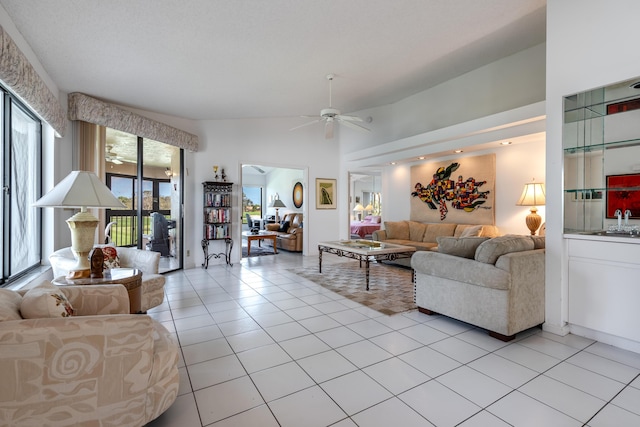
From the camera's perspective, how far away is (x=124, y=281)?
2.32 metres

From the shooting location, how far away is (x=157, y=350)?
1.61m

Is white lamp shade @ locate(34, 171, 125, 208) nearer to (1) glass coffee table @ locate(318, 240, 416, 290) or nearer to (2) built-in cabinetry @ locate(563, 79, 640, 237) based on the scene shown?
(1) glass coffee table @ locate(318, 240, 416, 290)

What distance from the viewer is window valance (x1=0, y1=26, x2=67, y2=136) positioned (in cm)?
218

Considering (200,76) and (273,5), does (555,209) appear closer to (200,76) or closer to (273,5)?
(273,5)

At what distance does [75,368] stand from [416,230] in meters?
5.94

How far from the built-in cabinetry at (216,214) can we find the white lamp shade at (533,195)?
5135 millimetres

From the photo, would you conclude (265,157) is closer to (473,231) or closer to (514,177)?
(473,231)

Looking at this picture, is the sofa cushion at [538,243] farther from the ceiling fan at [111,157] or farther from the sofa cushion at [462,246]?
the ceiling fan at [111,157]

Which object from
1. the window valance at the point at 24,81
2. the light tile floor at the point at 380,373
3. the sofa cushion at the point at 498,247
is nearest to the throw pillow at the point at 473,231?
the sofa cushion at the point at 498,247

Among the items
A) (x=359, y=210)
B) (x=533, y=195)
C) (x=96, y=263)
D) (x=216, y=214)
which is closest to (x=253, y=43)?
(x=96, y=263)

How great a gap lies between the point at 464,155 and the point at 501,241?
3563 millimetres

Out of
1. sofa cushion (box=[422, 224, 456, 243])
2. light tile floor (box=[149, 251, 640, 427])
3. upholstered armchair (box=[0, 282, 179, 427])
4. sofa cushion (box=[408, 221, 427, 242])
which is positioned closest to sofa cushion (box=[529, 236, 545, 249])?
light tile floor (box=[149, 251, 640, 427])

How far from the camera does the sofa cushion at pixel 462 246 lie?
2998 mm

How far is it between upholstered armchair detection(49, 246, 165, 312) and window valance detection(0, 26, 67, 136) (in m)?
1.44
